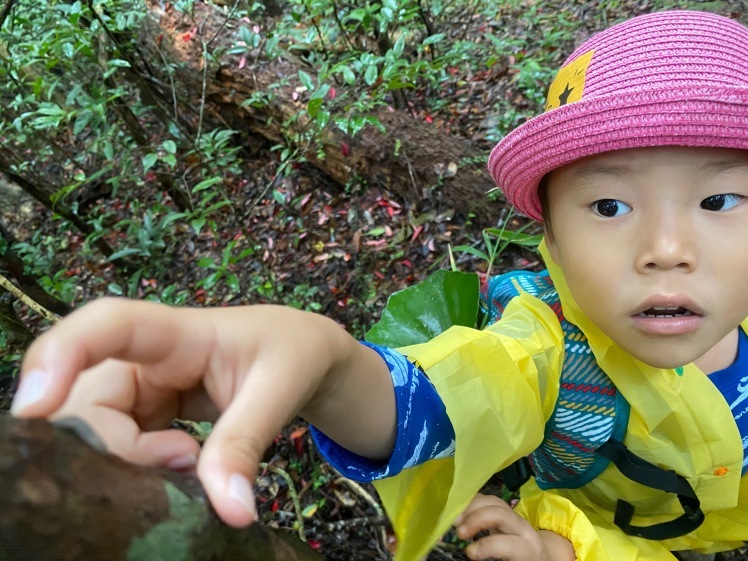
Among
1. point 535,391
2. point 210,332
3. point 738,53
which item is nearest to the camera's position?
point 210,332

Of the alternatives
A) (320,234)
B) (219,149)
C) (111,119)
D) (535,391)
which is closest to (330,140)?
(320,234)

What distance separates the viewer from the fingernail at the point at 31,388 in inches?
19.8

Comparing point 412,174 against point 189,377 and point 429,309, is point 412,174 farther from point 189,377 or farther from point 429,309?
point 189,377

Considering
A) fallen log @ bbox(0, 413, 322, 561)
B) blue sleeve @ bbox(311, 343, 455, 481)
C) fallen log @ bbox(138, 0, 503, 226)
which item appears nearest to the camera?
fallen log @ bbox(0, 413, 322, 561)

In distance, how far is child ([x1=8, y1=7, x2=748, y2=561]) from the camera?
623 mm

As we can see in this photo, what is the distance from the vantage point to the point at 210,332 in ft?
2.18

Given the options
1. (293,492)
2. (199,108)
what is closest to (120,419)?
(293,492)

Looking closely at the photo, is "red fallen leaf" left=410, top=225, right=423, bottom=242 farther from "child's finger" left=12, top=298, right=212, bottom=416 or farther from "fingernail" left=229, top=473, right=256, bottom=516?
"fingernail" left=229, top=473, right=256, bottom=516

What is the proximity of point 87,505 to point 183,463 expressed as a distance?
0.61ft

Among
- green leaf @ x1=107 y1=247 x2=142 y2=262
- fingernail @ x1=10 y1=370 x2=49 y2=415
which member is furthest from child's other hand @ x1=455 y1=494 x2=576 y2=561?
green leaf @ x1=107 y1=247 x2=142 y2=262

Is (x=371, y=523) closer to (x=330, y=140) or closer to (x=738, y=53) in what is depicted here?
(x=738, y=53)

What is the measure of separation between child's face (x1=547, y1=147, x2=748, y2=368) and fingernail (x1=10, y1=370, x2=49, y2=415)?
2.74 ft

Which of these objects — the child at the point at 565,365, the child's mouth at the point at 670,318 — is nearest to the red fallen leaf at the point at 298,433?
the child at the point at 565,365

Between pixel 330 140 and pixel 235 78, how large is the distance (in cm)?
75
